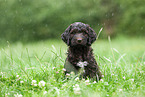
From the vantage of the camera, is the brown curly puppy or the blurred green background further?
the blurred green background

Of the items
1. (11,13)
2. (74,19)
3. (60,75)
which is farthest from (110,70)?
(11,13)

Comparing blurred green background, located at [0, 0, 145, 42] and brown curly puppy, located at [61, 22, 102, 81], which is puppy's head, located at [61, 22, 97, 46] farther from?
blurred green background, located at [0, 0, 145, 42]

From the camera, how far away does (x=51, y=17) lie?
20.0 m

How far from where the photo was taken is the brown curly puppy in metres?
4.29

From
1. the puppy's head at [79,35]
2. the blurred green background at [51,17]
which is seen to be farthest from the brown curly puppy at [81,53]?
the blurred green background at [51,17]

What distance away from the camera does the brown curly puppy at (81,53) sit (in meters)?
4.29

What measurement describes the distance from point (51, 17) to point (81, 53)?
16024 mm

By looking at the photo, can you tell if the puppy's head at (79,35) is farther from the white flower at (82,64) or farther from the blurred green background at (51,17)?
the blurred green background at (51,17)

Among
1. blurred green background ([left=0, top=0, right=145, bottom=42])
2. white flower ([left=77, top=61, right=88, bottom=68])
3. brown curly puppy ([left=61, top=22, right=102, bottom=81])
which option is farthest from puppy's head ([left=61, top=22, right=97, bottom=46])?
blurred green background ([left=0, top=0, right=145, bottom=42])

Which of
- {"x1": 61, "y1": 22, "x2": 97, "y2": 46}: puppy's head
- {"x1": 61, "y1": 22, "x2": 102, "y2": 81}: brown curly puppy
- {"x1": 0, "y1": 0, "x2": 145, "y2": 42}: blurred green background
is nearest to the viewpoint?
{"x1": 61, "y1": 22, "x2": 97, "y2": 46}: puppy's head

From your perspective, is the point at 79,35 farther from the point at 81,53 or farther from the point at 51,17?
the point at 51,17

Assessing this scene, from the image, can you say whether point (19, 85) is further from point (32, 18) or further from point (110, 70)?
point (32, 18)

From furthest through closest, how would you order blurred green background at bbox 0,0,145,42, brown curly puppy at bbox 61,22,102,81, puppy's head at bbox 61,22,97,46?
blurred green background at bbox 0,0,145,42 < brown curly puppy at bbox 61,22,102,81 < puppy's head at bbox 61,22,97,46

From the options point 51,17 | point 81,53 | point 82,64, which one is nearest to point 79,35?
point 81,53
